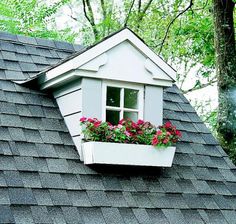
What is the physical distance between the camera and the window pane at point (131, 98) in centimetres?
533

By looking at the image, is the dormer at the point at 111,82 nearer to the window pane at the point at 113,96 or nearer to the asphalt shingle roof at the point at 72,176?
the window pane at the point at 113,96

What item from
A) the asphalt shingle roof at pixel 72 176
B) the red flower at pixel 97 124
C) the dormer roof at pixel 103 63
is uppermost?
the dormer roof at pixel 103 63

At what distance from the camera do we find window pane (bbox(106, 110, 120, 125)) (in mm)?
5234

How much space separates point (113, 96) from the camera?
5.26m

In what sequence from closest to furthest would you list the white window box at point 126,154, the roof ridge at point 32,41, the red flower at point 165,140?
the white window box at point 126,154 < the red flower at point 165,140 < the roof ridge at point 32,41

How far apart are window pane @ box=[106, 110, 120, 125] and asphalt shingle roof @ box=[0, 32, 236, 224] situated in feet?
1.49

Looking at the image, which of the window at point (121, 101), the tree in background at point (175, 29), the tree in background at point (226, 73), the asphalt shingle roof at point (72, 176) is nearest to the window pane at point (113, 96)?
the window at point (121, 101)

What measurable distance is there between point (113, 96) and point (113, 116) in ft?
0.65

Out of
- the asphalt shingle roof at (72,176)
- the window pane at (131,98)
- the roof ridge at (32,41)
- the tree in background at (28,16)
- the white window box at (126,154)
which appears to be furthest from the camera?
the tree in background at (28,16)

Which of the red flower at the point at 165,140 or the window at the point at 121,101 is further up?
the window at the point at 121,101

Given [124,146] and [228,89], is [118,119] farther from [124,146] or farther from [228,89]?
[228,89]

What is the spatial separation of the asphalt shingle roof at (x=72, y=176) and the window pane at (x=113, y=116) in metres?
0.45

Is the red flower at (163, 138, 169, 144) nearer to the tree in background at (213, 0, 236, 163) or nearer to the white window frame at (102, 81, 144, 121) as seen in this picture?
the white window frame at (102, 81, 144, 121)

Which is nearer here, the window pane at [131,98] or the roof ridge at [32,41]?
the window pane at [131,98]
